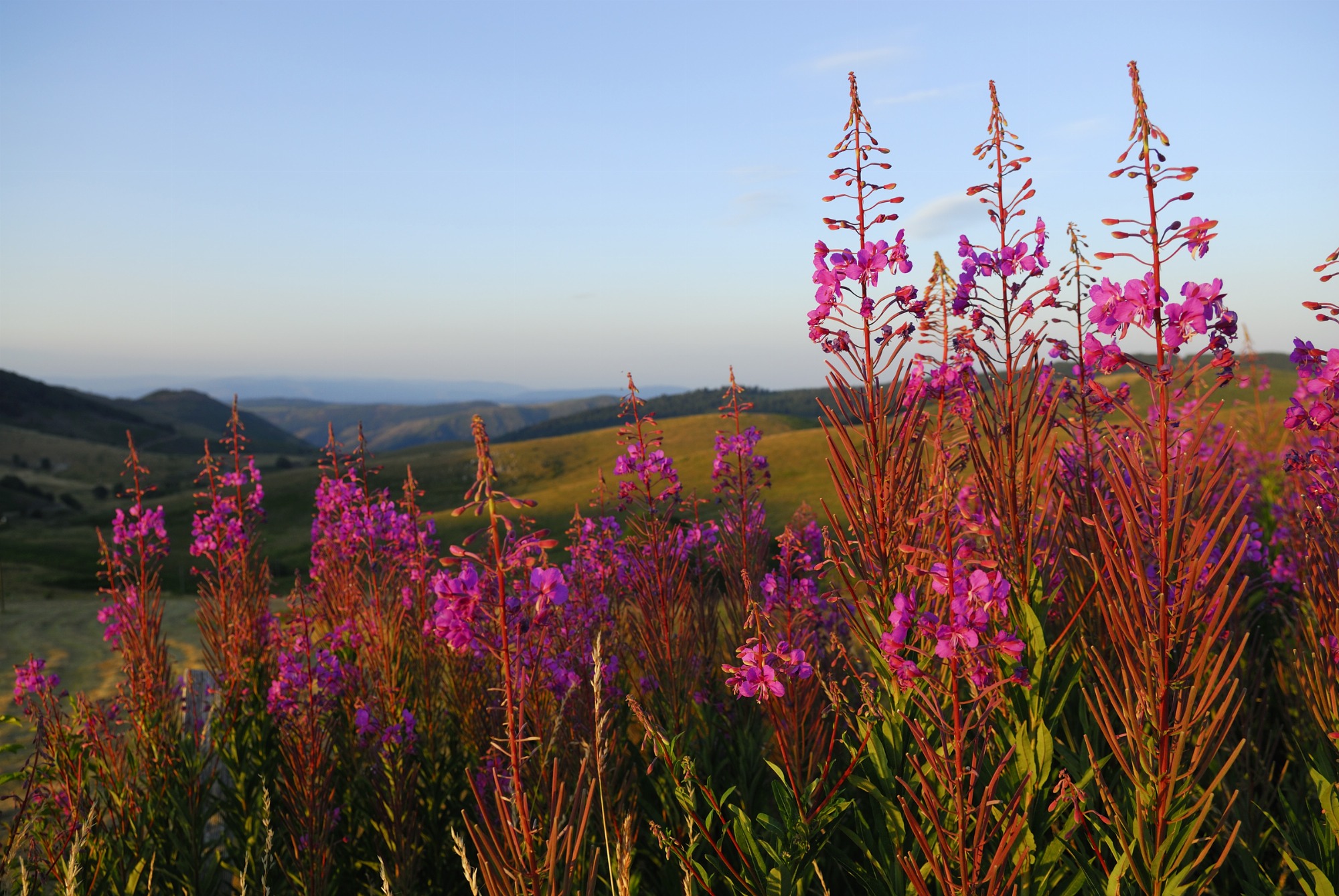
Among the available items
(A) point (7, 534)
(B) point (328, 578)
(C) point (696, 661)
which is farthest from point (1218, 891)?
(A) point (7, 534)

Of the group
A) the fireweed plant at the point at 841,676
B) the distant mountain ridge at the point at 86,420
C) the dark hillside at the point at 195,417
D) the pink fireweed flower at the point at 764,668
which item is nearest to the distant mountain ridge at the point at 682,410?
the distant mountain ridge at the point at 86,420

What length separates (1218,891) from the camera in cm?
319

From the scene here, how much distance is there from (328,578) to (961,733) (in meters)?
6.78

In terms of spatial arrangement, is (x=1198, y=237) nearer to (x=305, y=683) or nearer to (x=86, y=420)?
(x=305, y=683)

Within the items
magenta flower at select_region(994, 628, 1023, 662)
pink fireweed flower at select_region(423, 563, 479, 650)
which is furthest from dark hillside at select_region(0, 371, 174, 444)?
magenta flower at select_region(994, 628, 1023, 662)

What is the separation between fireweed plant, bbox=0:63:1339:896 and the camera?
7.07ft

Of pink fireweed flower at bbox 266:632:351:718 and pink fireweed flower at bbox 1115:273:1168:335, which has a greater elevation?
pink fireweed flower at bbox 1115:273:1168:335

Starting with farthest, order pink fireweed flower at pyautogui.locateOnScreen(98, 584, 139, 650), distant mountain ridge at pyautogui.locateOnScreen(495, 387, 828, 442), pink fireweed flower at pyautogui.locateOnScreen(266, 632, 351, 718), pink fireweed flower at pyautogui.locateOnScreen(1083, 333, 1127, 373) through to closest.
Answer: distant mountain ridge at pyautogui.locateOnScreen(495, 387, 828, 442) < pink fireweed flower at pyautogui.locateOnScreen(98, 584, 139, 650) < pink fireweed flower at pyautogui.locateOnScreen(266, 632, 351, 718) < pink fireweed flower at pyautogui.locateOnScreen(1083, 333, 1127, 373)

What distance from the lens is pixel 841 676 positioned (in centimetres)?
487

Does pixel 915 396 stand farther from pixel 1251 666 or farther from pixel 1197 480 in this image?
pixel 1251 666

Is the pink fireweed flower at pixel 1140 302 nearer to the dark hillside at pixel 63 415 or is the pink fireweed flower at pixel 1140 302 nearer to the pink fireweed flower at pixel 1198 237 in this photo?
the pink fireweed flower at pixel 1198 237

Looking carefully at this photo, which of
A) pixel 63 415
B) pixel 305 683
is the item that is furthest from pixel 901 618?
pixel 63 415

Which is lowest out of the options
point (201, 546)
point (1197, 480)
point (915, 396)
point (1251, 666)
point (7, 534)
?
point (7, 534)

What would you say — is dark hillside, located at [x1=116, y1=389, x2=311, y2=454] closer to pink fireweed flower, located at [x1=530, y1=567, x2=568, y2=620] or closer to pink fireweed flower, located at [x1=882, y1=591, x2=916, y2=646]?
pink fireweed flower, located at [x1=530, y1=567, x2=568, y2=620]
